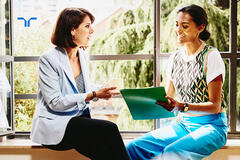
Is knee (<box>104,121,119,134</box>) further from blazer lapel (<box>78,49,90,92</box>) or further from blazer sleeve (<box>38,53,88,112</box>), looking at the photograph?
blazer lapel (<box>78,49,90,92</box>)

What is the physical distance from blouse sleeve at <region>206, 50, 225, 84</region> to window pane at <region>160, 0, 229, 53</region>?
33.3 inches

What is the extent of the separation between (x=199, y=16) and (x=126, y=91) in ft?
2.65

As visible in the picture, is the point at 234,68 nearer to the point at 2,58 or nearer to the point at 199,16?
the point at 199,16

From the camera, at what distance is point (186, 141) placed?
1.83 metres

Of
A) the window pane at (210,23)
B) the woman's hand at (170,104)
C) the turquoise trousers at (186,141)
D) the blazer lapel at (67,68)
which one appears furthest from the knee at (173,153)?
the window pane at (210,23)

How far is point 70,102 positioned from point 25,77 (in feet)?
3.77

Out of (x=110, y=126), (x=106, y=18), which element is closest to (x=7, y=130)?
(x=110, y=126)

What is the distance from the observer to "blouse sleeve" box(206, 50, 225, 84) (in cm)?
185

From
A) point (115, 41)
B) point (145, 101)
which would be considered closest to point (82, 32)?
point (145, 101)

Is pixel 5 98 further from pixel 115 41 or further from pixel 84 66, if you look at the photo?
pixel 115 41

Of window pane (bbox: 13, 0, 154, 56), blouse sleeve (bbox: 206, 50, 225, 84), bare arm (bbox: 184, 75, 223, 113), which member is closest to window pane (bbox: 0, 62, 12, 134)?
window pane (bbox: 13, 0, 154, 56)

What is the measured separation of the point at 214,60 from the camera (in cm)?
188

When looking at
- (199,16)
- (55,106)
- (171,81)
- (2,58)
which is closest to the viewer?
(55,106)

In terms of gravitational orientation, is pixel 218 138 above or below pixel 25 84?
below
